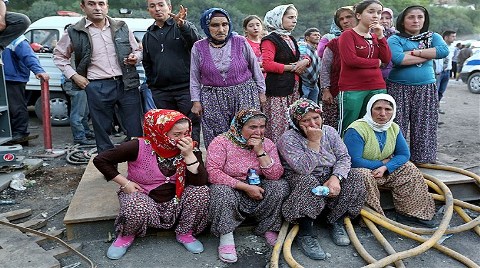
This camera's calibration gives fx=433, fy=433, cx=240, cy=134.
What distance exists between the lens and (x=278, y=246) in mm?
3158

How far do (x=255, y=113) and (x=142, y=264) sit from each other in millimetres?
1372

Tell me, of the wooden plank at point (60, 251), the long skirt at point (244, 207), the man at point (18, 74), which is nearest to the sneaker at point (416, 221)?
the long skirt at point (244, 207)

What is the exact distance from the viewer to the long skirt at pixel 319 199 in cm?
327

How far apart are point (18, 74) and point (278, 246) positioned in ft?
15.4

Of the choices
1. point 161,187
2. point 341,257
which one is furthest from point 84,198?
point 341,257

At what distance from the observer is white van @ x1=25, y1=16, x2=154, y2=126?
7582 mm

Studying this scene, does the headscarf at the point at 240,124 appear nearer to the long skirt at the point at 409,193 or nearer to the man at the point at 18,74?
the long skirt at the point at 409,193

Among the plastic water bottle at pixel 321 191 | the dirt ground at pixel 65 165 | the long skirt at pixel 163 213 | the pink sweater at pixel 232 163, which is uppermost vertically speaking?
the pink sweater at pixel 232 163

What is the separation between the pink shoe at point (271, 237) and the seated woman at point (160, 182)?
0.50m

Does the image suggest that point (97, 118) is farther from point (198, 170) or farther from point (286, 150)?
point (286, 150)

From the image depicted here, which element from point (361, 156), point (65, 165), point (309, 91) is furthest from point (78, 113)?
point (361, 156)

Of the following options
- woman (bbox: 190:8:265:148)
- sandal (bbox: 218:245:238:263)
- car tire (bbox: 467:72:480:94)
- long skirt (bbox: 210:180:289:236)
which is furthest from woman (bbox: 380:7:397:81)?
car tire (bbox: 467:72:480:94)

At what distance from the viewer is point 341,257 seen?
3229 mm

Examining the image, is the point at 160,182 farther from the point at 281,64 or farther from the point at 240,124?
the point at 281,64
